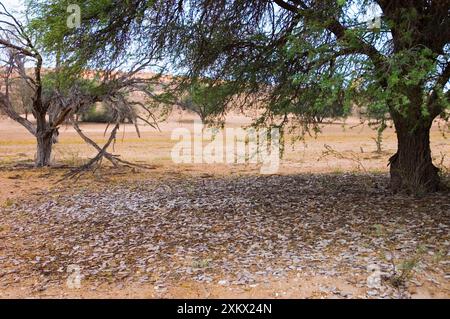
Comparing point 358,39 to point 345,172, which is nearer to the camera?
point 358,39

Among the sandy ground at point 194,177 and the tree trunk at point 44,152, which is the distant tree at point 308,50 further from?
the tree trunk at point 44,152

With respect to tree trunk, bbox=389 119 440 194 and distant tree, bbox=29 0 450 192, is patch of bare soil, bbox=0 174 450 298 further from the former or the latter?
distant tree, bbox=29 0 450 192

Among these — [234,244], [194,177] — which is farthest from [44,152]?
[234,244]

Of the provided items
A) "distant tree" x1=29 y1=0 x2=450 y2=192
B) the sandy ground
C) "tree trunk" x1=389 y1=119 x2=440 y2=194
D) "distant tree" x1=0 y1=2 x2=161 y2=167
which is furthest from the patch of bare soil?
"distant tree" x1=0 y1=2 x2=161 y2=167

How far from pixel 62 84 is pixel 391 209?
618 cm

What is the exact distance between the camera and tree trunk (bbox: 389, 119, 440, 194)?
770 cm

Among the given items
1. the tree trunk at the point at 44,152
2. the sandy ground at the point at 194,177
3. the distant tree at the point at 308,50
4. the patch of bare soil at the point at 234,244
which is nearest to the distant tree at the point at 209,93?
the distant tree at the point at 308,50

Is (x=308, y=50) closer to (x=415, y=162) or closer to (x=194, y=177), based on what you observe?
(x=415, y=162)

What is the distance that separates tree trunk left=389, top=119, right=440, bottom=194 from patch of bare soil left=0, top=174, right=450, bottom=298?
28 centimetres

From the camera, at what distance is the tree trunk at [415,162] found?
25.2 feet

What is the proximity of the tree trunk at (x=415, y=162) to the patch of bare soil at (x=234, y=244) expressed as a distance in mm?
276

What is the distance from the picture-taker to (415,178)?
7777 mm

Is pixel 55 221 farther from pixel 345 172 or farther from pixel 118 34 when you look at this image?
pixel 345 172

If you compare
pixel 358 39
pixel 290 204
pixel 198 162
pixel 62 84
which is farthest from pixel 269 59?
pixel 198 162
